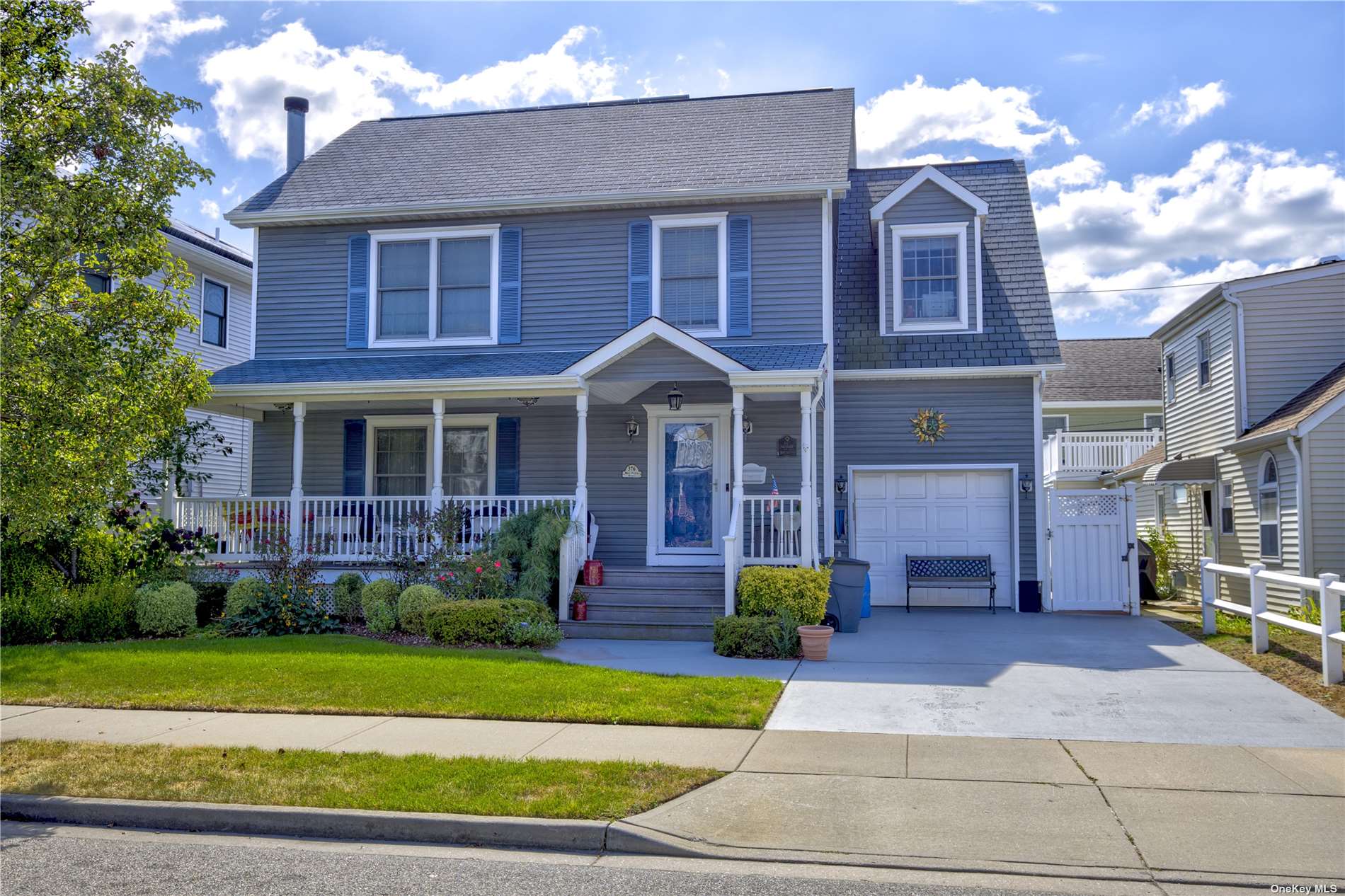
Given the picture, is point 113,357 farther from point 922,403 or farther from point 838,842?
Answer: point 922,403

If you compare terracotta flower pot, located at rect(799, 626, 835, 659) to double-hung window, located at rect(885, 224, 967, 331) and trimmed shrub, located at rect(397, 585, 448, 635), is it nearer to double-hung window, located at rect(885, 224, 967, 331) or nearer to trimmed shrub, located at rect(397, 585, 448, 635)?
trimmed shrub, located at rect(397, 585, 448, 635)

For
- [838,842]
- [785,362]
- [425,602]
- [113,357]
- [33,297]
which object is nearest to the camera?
[838,842]

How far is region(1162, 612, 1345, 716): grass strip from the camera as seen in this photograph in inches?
351

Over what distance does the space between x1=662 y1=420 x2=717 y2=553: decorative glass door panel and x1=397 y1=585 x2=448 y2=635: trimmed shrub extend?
3.95m

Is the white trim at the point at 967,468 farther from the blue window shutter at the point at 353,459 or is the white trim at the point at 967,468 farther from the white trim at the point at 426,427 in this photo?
the blue window shutter at the point at 353,459

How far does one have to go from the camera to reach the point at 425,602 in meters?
12.0

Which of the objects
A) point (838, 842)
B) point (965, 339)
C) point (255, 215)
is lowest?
point (838, 842)

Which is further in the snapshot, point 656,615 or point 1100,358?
point 1100,358

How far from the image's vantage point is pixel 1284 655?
10586 millimetres

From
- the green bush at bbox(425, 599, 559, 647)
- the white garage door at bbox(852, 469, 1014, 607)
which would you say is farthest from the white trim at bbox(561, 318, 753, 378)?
the white garage door at bbox(852, 469, 1014, 607)

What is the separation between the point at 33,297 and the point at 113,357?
0.94 m

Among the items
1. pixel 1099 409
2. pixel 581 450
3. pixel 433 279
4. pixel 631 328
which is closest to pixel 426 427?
pixel 433 279

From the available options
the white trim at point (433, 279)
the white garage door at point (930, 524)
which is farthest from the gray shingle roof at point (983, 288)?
the white trim at point (433, 279)

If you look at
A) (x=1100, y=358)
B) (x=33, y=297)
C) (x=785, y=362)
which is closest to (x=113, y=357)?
(x=33, y=297)
